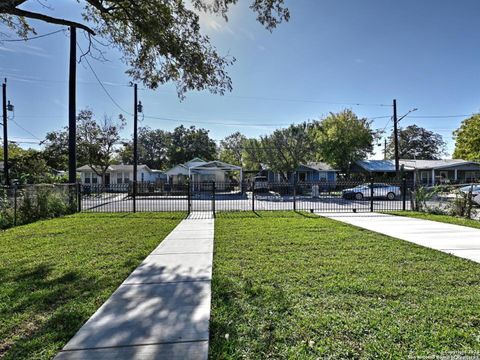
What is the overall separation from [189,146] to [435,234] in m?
55.9

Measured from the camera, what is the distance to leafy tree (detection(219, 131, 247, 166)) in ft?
180

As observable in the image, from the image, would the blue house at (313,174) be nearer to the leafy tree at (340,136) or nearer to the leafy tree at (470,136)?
the leafy tree at (340,136)

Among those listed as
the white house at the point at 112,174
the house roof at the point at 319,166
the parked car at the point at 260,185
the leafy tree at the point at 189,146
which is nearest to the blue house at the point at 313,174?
the house roof at the point at 319,166

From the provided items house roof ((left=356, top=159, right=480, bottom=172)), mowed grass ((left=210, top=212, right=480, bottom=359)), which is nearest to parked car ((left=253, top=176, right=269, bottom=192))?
mowed grass ((left=210, top=212, right=480, bottom=359))

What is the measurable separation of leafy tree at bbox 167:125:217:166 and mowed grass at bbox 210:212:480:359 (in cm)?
5392

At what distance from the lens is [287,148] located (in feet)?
103

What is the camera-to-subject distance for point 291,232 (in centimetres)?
790

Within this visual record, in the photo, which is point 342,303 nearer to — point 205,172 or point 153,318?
point 153,318

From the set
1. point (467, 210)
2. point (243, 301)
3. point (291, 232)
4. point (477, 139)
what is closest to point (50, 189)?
point (291, 232)

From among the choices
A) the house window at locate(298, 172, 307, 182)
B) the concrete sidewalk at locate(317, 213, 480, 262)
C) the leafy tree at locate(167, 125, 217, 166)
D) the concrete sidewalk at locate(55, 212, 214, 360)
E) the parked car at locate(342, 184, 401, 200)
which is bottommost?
the concrete sidewalk at locate(55, 212, 214, 360)

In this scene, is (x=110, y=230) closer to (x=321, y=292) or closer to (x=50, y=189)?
(x=50, y=189)

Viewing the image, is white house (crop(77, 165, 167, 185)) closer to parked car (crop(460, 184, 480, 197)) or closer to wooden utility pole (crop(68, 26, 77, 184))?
wooden utility pole (crop(68, 26, 77, 184))

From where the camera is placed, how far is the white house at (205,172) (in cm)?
3205

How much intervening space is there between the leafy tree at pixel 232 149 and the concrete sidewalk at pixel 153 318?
47.1 meters
